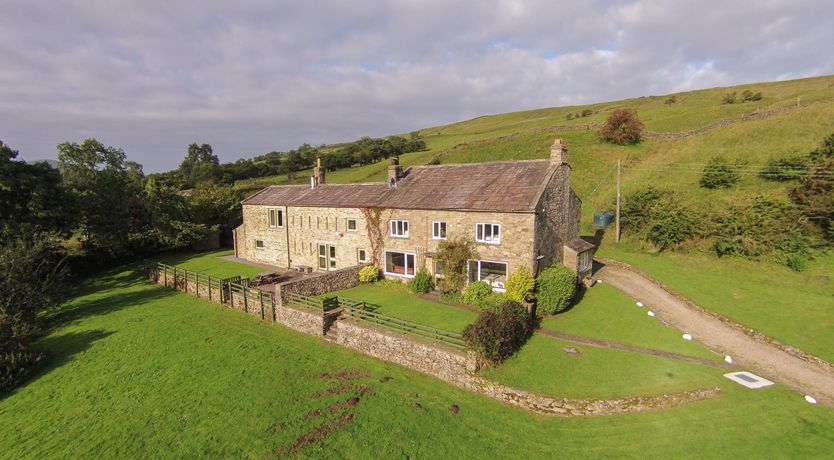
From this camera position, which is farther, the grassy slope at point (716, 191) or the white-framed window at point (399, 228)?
the white-framed window at point (399, 228)

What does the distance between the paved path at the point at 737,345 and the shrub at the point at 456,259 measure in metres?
10.5

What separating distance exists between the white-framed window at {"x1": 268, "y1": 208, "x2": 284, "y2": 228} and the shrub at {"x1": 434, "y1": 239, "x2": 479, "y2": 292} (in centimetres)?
1823

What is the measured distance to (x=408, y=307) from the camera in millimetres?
21188

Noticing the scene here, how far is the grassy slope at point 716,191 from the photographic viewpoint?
18766mm

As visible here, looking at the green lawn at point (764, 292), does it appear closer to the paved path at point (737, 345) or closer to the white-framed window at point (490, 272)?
the paved path at point (737, 345)

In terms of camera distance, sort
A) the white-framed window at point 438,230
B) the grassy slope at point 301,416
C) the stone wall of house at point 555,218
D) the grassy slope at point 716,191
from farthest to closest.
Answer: the white-framed window at point 438,230 → the stone wall of house at point 555,218 → the grassy slope at point 716,191 → the grassy slope at point 301,416

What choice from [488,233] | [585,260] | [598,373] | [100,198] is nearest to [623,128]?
[585,260]

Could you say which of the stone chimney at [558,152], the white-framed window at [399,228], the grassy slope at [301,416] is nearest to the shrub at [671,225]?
the stone chimney at [558,152]

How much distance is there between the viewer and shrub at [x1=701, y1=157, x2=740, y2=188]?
3375 cm

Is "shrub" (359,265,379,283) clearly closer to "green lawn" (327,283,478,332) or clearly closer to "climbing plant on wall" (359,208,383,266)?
"green lawn" (327,283,478,332)

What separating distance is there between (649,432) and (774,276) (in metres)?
19.5

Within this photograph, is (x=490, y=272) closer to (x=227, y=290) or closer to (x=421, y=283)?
(x=421, y=283)

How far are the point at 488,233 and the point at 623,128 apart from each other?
144ft

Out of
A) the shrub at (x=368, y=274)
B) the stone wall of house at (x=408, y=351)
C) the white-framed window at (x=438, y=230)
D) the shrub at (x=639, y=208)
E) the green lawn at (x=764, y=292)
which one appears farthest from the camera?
the shrub at (x=639, y=208)
